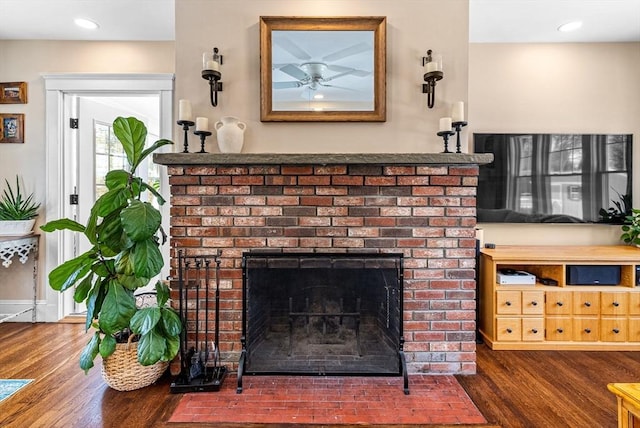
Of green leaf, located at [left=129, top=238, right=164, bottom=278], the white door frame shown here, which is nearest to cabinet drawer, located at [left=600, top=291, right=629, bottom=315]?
green leaf, located at [left=129, top=238, right=164, bottom=278]

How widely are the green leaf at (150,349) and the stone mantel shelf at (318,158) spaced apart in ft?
3.21

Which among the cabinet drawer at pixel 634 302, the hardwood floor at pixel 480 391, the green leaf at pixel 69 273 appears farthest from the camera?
the cabinet drawer at pixel 634 302

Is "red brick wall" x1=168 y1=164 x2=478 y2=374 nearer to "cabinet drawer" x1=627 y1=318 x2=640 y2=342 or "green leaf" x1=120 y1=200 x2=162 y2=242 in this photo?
"green leaf" x1=120 y1=200 x2=162 y2=242

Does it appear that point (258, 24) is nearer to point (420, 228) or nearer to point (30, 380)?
point (420, 228)

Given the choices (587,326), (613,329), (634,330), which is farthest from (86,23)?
(634,330)

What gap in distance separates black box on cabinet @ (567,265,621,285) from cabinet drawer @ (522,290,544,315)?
0.87 feet

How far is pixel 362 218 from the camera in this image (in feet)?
6.77

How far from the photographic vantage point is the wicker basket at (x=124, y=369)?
6.11 feet

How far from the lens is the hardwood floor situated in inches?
65.2

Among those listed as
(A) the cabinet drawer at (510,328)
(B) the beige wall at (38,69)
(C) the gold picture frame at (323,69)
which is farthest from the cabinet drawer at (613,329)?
(B) the beige wall at (38,69)

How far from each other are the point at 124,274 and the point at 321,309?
1.12m

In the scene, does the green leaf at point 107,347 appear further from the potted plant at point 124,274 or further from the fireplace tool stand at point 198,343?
the fireplace tool stand at point 198,343

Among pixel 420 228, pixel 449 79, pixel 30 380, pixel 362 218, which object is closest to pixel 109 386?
pixel 30 380

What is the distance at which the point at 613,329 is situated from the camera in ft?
7.95
